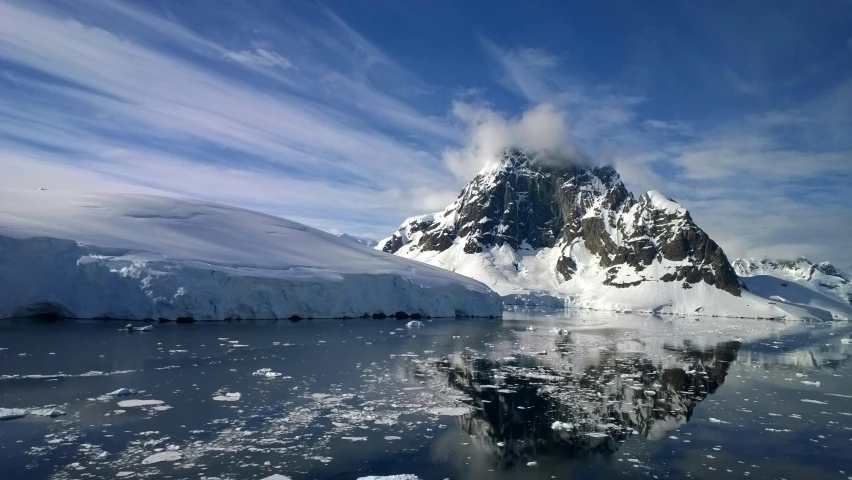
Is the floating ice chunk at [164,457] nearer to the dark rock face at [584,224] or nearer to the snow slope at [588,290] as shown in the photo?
the snow slope at [588,290]

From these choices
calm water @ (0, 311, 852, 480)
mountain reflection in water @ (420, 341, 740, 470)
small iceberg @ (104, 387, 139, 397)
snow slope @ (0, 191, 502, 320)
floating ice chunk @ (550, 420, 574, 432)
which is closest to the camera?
calm water @ (0, 311, 852, 480)

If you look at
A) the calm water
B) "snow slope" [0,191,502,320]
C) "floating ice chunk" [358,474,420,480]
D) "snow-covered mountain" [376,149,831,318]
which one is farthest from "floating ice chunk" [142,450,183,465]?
"snow-covered mountain" [376,149,831,318]

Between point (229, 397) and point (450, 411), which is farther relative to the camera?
point (229, 397)

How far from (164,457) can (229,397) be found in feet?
15.6

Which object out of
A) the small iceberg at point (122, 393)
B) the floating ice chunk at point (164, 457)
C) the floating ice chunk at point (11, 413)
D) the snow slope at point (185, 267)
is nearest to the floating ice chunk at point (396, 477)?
the floating ice chunk at point (164, 457)

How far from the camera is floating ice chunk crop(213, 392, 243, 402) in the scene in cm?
1342

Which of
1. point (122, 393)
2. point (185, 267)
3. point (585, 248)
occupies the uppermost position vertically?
point (585, 248)

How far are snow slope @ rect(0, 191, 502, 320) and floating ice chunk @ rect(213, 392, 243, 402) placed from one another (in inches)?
897

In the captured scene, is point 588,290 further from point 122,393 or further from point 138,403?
point 138,403

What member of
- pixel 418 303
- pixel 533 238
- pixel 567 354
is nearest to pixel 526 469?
pixel 567 354

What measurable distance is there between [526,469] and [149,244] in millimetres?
36834

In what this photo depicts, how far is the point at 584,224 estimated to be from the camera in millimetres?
173375

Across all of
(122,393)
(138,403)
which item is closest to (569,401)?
(138,403)

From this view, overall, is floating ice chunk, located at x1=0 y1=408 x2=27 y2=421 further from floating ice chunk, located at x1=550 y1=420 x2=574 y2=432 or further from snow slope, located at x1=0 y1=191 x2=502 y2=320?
snow slope, located at x1=0 y1=191 x2=502 y2=320
